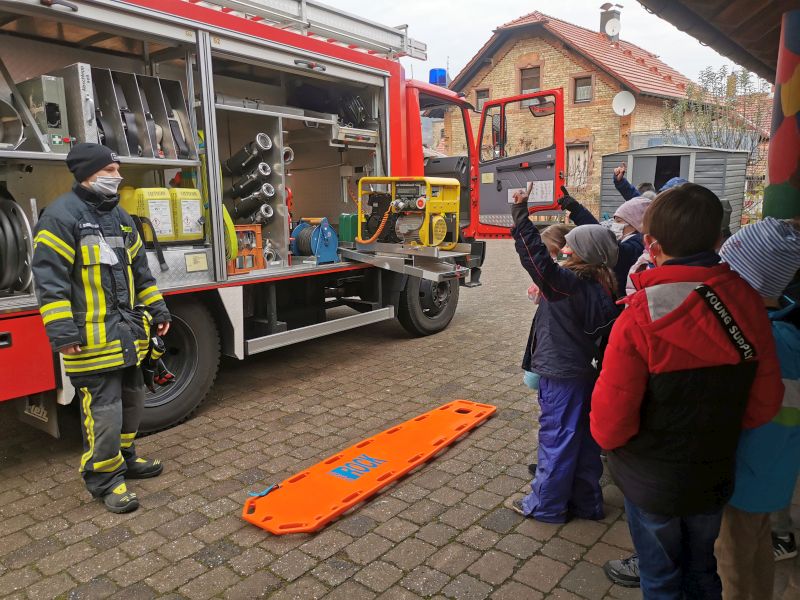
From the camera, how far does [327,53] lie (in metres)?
5.32

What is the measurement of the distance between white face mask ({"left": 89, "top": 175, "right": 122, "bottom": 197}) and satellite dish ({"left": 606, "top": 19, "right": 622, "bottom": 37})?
93.6ft

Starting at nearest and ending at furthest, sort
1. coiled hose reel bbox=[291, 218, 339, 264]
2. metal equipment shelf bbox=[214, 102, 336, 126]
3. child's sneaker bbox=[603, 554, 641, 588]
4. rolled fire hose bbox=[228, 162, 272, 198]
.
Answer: child's sneaker bbox=[603, 554, 641, 588] < metal equipment shelf bbox=[214, 102, 336, 126] < rolled fire hose bbox=[228, 162, 272, 198] < coiled hose reel bbox=[291, 218, 339, 264]

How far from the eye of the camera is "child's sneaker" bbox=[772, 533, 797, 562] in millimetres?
2604

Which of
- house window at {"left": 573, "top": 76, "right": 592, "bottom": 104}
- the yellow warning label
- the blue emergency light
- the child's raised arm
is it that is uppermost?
house window at {"left": 573, "top": 76, "right": 592, "bottom": 104}

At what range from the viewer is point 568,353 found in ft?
9.52

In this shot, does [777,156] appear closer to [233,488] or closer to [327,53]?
[233,488]

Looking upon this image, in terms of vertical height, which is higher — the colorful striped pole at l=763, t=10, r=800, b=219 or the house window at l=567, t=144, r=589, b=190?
the house window at l=567, t=144, r=589, b=190

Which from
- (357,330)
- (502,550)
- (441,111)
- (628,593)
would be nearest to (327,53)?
(441,111)

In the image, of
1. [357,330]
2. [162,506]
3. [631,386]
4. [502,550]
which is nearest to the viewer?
[631,386]

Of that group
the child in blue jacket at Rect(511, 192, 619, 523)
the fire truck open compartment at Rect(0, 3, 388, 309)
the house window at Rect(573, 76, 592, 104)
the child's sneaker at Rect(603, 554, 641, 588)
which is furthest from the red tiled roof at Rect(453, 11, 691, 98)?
the child's sneaker at Rect(603, 554, 641, 588)

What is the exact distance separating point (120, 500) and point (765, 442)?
2965 millimetres

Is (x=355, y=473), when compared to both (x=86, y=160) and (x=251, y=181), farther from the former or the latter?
(x=251, y=181)

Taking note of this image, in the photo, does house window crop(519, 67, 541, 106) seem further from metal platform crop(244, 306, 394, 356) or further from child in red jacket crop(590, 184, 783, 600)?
child in red jacket crop(590, 184, 783, 600)

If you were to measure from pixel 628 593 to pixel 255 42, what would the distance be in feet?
14.3
